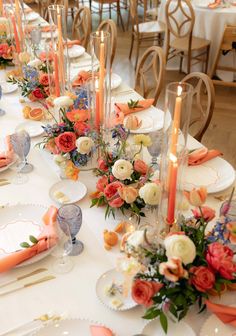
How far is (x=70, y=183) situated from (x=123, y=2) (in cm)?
585

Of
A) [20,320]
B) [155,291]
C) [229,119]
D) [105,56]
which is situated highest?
[105,56]

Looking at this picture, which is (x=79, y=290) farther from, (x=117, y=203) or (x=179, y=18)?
(x=179, y=18)

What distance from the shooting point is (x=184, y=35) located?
4.21 m

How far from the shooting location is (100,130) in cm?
161

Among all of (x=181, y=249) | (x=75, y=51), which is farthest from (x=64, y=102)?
(x=75, y=51)

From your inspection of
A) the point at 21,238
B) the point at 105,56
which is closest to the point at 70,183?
the point at 21,238

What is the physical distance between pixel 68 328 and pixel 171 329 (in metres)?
0.27

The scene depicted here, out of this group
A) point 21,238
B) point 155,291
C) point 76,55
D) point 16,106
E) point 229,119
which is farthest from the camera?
point 229,119

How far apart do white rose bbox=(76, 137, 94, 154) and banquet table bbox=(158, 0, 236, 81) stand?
2979 millimetres

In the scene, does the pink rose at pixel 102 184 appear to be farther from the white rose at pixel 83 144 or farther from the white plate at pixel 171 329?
the white plate at pixel 171 329

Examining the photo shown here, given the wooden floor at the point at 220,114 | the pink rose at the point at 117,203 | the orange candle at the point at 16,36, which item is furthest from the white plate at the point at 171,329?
the wooden floor at the point at 220,114

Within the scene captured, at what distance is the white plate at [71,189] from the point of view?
1488mm

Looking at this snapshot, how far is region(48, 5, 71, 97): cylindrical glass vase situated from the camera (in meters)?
1.84

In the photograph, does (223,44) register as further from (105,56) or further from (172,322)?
(172,322)
